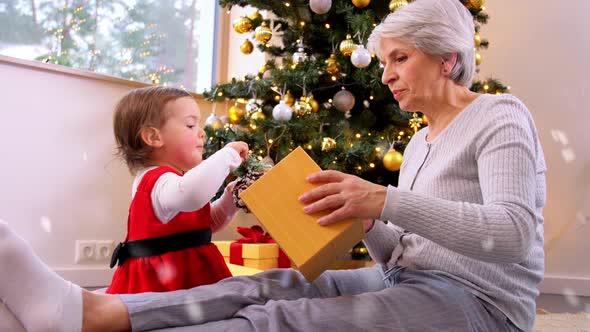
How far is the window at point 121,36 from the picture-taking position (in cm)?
253

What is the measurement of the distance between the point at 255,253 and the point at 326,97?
830 millimetres

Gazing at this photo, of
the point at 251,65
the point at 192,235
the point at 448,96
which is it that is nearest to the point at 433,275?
the point at 448,96

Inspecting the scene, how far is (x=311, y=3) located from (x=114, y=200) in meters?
1.33

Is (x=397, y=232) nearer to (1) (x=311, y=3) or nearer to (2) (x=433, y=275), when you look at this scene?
(2) (x=433, y=275)

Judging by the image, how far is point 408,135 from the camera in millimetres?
2285

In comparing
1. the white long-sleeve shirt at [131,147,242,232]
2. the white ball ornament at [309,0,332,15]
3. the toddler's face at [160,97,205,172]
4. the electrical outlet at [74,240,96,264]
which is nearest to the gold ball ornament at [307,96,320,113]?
the white ball ornament at [309,0,332,15]

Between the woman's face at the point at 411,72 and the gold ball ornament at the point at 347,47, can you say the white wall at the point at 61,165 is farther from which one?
the woman's face at the point at 411,72

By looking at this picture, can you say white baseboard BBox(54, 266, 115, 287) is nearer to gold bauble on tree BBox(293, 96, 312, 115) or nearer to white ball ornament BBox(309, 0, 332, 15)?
gold bauble on tree BBox(293, 96, 312, 115)

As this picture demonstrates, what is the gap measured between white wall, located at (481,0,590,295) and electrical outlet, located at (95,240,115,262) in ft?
7.16

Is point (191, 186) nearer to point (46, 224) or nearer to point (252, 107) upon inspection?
point (252, 107)

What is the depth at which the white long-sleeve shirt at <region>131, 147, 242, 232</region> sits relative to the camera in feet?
3.62

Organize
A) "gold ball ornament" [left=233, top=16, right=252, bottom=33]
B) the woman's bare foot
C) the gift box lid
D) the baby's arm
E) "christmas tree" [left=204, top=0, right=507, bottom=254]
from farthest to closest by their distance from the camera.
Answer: "gold ball ornament" [left=233, top=16, right=252, bottom=33] < "christmas tree" [left=204, top=0, right=507, bottom=254] < the gift box lid < the baby's arm < the woman's bare foot

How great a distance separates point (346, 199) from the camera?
0.88 metres

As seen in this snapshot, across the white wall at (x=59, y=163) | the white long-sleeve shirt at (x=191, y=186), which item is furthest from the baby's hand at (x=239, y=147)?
the white wall at (x=59, y=163)
